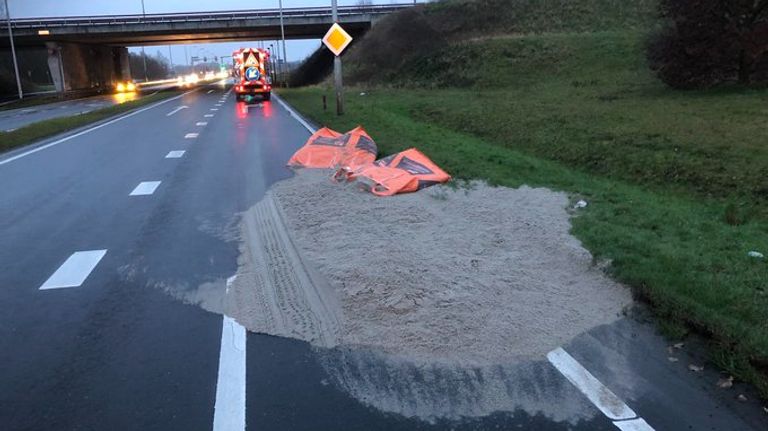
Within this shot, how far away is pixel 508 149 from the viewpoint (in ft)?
45.3

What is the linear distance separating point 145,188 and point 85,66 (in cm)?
6632

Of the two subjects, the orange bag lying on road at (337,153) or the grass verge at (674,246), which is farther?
the orange bag lying on road at (337,153)

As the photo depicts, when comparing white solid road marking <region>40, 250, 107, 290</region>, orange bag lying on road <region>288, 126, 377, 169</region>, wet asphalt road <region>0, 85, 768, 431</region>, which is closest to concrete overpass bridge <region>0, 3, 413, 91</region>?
orange bag lying on road <region>288, 126, 377, 169</region>

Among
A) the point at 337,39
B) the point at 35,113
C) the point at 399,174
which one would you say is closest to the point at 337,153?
the point at 399,174

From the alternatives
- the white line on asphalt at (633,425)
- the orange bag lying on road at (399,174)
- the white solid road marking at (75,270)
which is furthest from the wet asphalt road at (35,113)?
the white line on asphalt at (633,425)

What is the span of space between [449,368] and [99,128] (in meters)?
20.3

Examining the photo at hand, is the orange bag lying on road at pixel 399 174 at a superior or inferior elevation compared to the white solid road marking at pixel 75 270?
superior

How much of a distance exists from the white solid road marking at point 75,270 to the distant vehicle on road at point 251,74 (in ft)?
106

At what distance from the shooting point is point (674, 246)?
6.30 meters

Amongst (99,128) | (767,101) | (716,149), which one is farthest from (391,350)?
(99,128)

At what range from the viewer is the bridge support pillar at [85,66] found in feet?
197

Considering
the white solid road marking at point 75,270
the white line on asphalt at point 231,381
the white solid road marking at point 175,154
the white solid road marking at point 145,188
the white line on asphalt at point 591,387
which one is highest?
the white solid road marking at point 175,154

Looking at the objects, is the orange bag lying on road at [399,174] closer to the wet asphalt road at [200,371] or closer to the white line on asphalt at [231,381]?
the wet asphalt road at [200,371]

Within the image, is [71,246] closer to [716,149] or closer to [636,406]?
[636,406]
